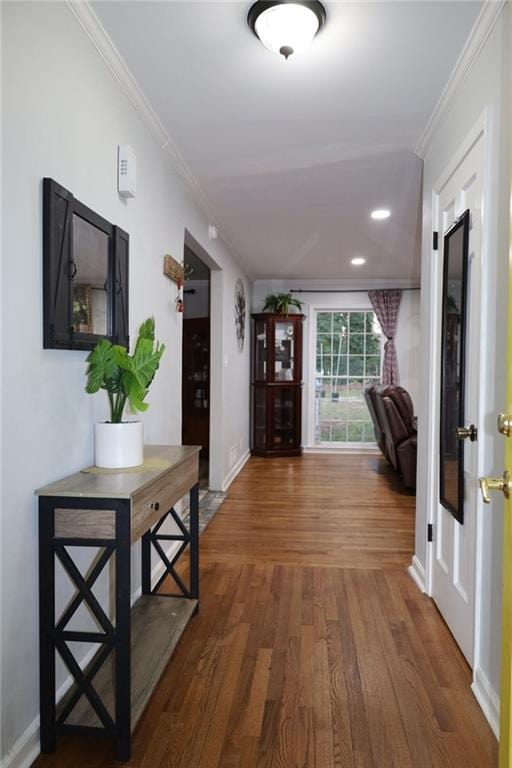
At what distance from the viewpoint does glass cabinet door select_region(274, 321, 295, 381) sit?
22.0 ft

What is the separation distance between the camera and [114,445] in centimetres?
175

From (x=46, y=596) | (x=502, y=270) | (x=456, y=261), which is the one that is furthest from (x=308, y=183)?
(x=46, y=596)

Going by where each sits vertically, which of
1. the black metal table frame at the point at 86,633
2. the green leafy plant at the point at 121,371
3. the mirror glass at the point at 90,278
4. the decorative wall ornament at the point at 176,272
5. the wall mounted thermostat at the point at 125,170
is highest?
the wall mounted thermostat at the point at 125,170

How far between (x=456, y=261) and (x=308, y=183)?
1511 mm

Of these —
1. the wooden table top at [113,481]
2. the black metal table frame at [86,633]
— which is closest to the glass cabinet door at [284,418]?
the wooden table top at [113,481]

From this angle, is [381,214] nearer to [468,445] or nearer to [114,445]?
[468,445]

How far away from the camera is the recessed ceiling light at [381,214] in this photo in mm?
3863

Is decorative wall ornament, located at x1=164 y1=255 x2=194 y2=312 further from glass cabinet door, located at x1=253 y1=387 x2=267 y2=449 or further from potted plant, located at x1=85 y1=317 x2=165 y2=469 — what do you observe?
glass cabinet door, located at x1=253 y1=387 x2=267 y2=449

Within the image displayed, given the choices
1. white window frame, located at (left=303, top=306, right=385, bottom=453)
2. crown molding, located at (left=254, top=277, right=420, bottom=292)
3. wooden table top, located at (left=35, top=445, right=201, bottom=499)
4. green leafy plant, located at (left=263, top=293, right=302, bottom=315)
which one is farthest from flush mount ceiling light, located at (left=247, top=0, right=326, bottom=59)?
white window frame, located at (left=303, top=306, right=385, bottom=453)

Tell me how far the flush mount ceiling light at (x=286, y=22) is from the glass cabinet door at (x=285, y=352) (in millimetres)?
4944

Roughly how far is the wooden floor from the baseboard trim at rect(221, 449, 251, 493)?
1384 millimetres

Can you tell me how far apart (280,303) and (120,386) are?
5.05 m

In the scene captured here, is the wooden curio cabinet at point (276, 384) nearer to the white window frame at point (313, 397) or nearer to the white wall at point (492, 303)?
the white window frame at point (313, 397)

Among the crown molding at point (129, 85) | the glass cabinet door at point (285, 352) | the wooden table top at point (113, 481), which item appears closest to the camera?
the wooden table top at point (113, 481)
